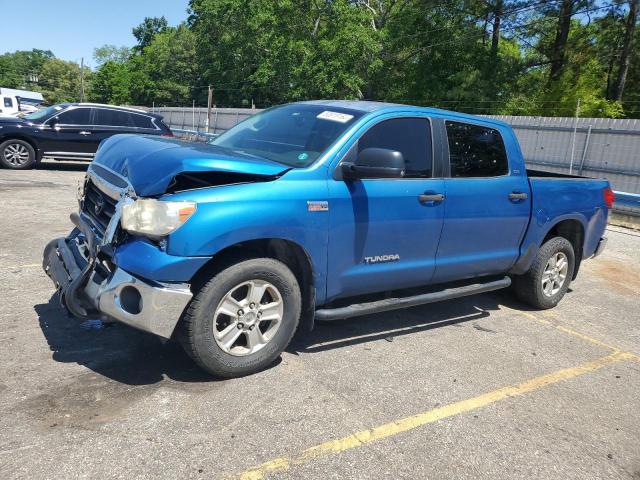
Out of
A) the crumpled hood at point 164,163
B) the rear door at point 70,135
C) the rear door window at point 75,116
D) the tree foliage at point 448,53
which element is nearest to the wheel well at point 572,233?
the crumpled hood at point 164,163

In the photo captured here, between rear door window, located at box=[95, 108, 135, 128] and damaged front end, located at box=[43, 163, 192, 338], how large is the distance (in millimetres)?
10916

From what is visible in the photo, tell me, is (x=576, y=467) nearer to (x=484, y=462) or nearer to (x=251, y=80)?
(x=484, y=462)

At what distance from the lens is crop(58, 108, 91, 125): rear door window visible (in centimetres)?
1332

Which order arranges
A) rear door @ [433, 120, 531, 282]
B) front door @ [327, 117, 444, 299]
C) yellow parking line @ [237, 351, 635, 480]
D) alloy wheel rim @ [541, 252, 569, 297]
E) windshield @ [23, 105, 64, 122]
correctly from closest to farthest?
yellow parking line @ [237, 351, 635, 480] → front door @ [327, 117, 444, 299] → rear door @ [433, 120, 531, 282] → alloy wheel rim @ [541, 252, 569, 297] → windshield @ [23, 105, 64, 122]

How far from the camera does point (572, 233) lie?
607cm

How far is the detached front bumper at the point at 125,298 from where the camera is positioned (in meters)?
3.21

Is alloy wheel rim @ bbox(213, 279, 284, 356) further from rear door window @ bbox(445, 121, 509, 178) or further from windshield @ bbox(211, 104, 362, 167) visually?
rear door window @ bbox(445, 121, 509, 178)

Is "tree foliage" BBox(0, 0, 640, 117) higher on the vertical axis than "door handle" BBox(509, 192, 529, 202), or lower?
higher

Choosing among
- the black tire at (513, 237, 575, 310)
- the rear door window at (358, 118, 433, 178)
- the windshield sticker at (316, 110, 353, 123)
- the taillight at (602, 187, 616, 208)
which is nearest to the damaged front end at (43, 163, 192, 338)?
the windshield sticker at (316, 110, 353, 123)

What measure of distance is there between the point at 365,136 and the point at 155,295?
1.94m

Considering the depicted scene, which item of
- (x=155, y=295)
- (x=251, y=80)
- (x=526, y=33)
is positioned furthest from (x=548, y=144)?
(x=251, y=80)

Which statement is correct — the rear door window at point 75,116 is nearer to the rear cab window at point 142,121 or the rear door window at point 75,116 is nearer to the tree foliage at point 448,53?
the rear cab window at point 142,121

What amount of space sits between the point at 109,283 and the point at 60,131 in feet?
37.7

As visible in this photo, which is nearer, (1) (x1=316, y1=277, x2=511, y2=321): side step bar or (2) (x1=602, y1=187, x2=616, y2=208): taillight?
(1) (x1=316, y1=277, x2=511, y2=321): side step bar
